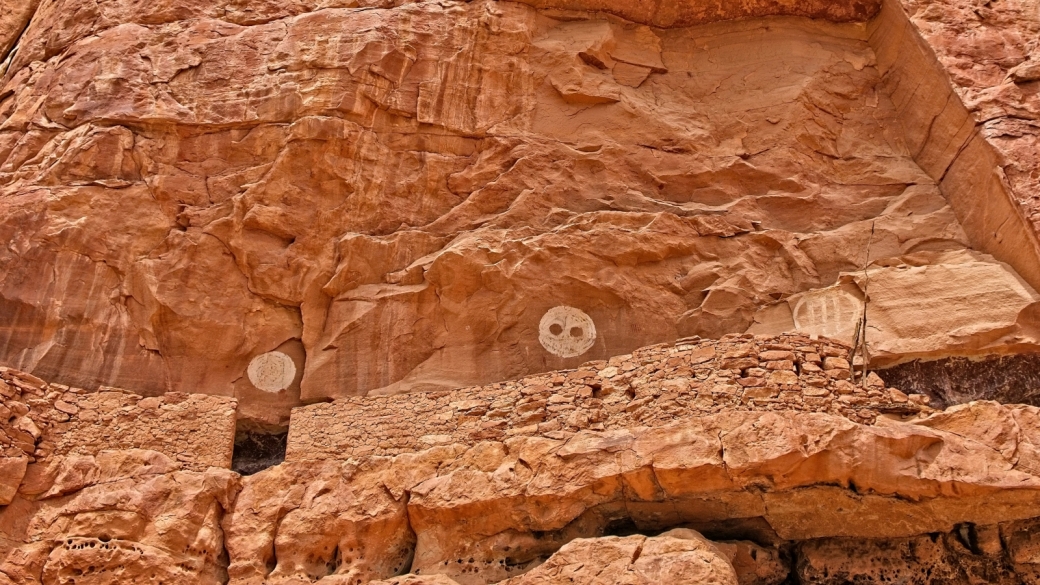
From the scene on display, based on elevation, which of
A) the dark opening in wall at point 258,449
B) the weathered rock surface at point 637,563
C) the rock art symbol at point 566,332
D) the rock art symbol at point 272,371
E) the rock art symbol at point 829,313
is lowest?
the dark opening in wall at point 258,449

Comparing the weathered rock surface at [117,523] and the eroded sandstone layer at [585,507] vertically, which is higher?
the eroded sandstone layer at [585,507]

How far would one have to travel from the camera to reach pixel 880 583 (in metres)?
9.43

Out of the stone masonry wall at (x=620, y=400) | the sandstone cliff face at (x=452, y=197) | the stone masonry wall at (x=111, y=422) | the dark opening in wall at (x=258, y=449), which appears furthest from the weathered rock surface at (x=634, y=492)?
the sandstone cliff face at (x=452, y=197)

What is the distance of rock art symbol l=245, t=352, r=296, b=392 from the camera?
12.4 meters

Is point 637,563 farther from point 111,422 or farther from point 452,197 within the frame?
point 452,197

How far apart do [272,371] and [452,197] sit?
2.80 meters

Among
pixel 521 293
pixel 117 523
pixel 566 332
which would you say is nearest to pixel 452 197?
pixel 521 293

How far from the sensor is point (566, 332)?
12297 millimetres

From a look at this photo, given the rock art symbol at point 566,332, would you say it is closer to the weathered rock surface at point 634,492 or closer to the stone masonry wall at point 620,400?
the stone masonry wall at point 620,400

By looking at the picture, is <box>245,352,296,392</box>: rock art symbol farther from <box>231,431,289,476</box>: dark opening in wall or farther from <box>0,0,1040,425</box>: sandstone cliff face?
<box>231,431,289,476</box>: dark opening in wall

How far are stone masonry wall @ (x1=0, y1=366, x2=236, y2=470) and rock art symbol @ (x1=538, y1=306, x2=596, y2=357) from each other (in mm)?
3340

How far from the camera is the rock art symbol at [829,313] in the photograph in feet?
37.6

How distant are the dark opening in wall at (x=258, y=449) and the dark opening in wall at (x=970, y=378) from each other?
6188 mm

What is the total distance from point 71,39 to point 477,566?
29.1 ft
